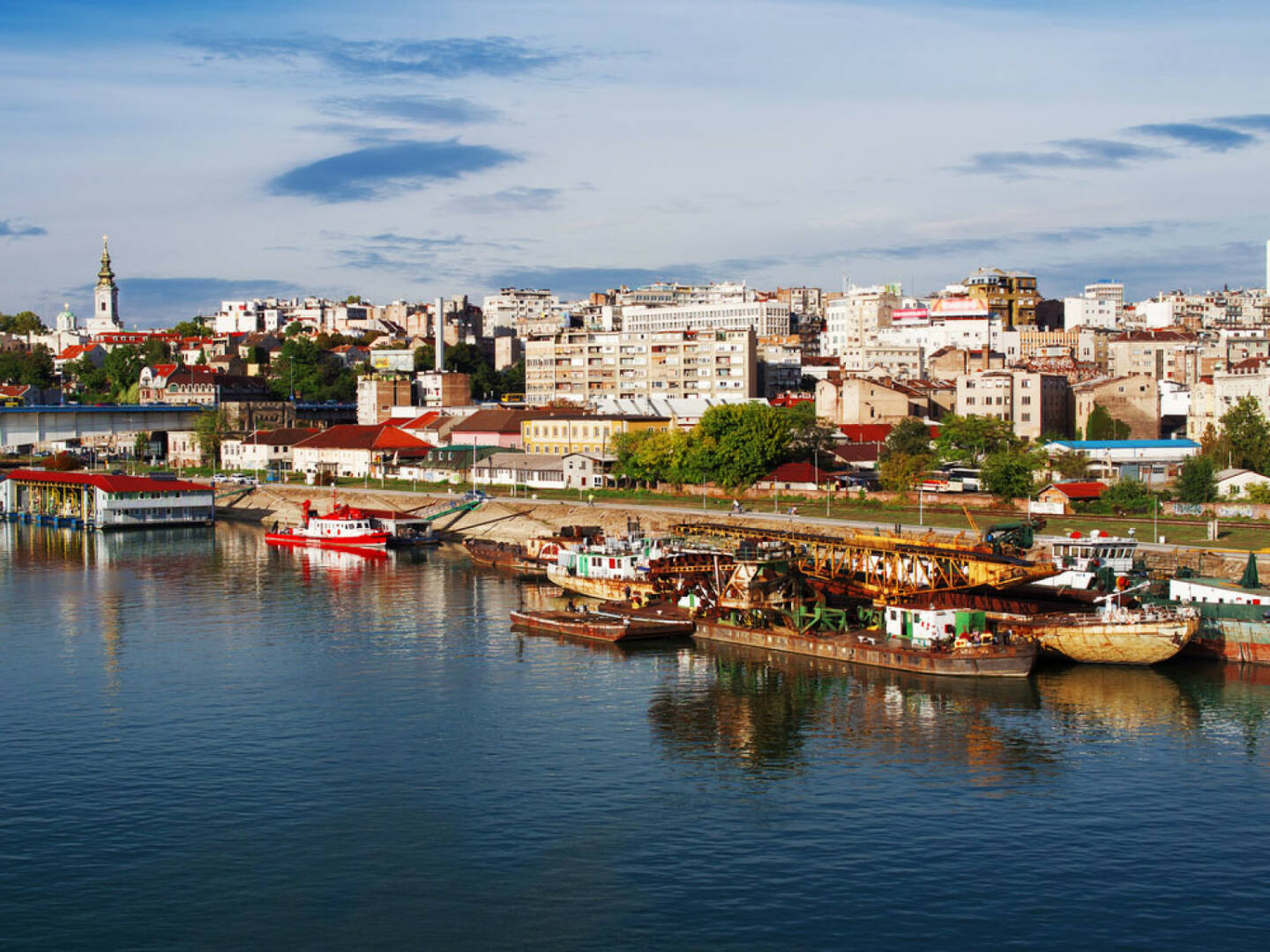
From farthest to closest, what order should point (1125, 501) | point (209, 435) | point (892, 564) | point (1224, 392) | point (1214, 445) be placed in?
1. point (209, 435)
2. point (1224, 392)
3. point (1214, 445)
4. point (1125, 501)
5. point (892, 564)

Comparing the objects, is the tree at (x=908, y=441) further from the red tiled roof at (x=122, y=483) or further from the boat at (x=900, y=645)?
the red tiled roof at (x=122, y=483)

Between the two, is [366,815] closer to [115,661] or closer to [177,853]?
[177,853]

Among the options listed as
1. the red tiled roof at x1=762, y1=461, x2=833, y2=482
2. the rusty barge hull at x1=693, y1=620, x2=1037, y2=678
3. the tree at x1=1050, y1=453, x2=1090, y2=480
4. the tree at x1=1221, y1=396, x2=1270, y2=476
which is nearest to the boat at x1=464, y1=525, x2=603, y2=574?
the red tiled roof at x1=762, y1=461, x2=833, y2=482

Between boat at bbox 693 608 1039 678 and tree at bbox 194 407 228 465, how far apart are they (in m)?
80.7

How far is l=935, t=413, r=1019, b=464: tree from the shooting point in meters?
73.8

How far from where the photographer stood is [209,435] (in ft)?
372

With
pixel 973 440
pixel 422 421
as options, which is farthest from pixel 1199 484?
pixel 422 421

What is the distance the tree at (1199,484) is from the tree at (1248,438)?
8.66 metres

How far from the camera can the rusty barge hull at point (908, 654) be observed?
34562 millimetres

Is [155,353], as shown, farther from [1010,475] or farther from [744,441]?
[1010,475]

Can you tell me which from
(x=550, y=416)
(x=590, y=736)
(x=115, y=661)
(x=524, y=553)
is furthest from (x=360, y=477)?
(x=590, y=736)

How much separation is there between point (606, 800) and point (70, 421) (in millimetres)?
100980

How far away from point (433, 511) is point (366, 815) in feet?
170

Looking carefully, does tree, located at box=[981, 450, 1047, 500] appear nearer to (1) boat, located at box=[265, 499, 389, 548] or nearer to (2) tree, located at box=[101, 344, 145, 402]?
(1) boat, located at box=[265, 499, 389, 548]
